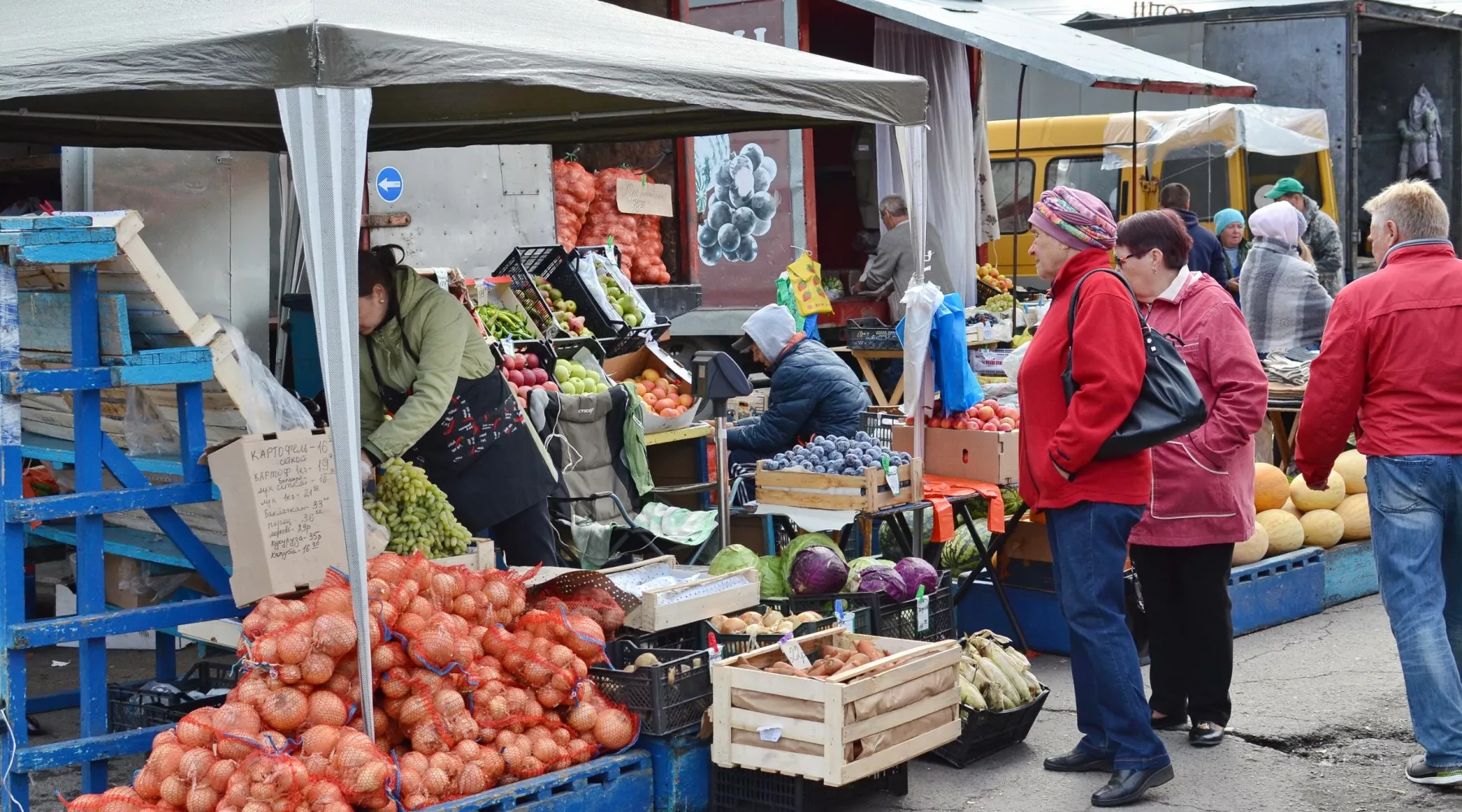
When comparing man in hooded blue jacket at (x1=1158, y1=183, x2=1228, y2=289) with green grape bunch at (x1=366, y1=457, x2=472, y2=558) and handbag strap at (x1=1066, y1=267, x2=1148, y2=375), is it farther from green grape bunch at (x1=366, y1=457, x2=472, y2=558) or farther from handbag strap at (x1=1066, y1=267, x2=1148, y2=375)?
green grape bunch at (x1=366, y1=457, x2=472, y2=558)

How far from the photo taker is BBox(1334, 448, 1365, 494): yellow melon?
8.34m

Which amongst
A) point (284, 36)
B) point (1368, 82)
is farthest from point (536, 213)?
point (1368, 82)

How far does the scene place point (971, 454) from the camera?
6992mm

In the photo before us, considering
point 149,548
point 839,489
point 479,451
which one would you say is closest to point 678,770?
point 479,451

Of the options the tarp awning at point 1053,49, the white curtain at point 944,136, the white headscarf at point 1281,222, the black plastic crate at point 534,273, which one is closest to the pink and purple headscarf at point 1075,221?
the black plastic crate at point 534,273

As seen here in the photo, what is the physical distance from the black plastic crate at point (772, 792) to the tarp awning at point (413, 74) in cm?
220

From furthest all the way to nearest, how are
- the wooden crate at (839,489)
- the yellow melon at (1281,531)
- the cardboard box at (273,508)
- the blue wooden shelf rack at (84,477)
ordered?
the yellow melon at (1281,531) < the wooden crate at (839,489) < the cardboard box at (273,508) < the blue wooden shelf rack at (84,477)

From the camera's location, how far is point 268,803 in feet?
12.7

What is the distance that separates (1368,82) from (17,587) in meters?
15.4

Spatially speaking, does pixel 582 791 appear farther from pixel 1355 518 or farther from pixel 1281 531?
pixel 1355 518

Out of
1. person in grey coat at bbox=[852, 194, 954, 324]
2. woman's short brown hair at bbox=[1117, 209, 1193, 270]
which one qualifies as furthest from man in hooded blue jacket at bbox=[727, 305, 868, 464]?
person in grey coat at bbox=[852, 194, 954, 324]

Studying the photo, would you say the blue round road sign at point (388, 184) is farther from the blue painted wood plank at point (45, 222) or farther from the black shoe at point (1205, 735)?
the black shoe at point (1205, 735)

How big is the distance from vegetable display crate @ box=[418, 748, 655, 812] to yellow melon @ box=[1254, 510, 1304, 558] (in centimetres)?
413

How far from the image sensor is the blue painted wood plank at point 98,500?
14.1 ft
